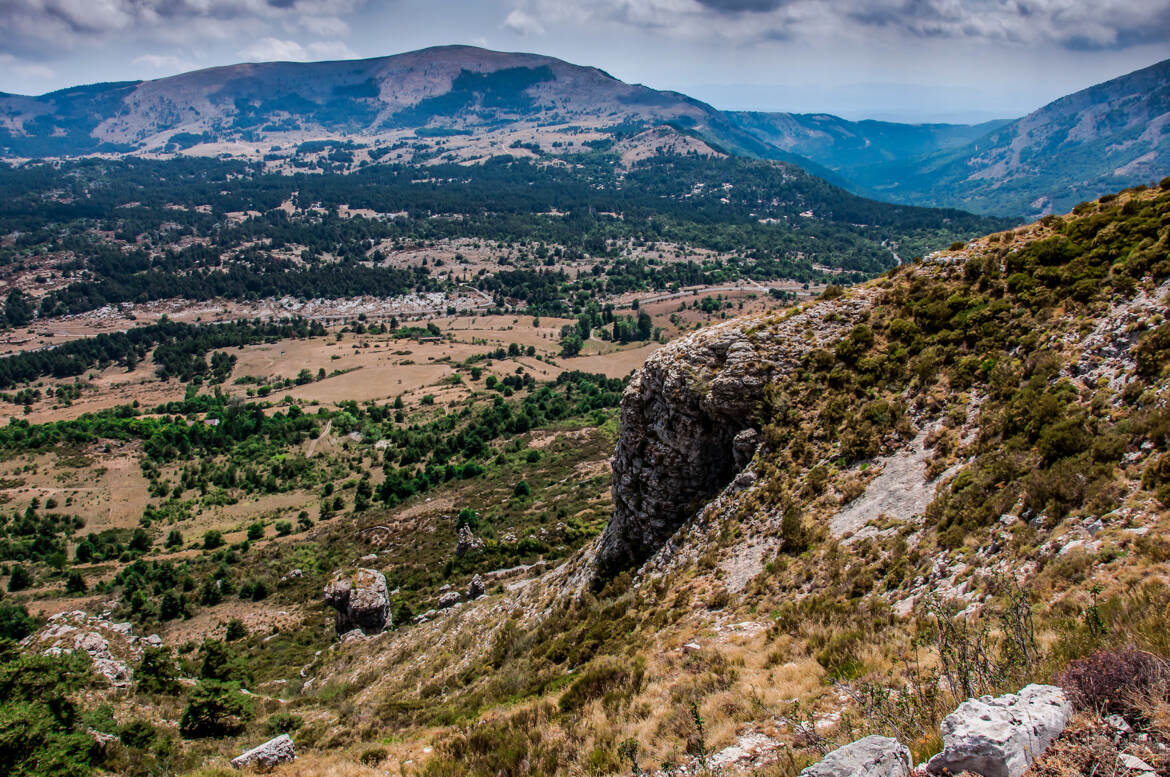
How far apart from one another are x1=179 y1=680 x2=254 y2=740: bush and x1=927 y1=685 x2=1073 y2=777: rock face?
97.1 feet

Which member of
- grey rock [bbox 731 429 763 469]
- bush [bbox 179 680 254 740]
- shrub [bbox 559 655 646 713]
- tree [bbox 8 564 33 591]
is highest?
grey rock [bbox 731 429 763 469]

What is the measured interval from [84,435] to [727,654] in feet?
484

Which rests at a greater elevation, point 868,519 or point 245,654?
point 868,519

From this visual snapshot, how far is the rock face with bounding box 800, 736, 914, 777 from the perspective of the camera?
7.22 m

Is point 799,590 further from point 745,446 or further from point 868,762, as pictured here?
point 868,762

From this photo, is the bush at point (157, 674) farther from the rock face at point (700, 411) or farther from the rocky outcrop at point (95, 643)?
the rock face at point (700, 411)

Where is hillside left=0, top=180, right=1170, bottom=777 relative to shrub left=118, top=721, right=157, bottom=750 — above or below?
above

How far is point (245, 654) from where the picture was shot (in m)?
43.2

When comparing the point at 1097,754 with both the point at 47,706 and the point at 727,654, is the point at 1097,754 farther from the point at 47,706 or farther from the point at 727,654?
the point at 47,706

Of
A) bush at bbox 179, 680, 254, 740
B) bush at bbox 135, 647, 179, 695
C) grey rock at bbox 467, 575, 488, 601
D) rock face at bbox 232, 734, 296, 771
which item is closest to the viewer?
rock face at bbox 232, 734, 296, 771

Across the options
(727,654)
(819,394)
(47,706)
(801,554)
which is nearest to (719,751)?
(727,654)

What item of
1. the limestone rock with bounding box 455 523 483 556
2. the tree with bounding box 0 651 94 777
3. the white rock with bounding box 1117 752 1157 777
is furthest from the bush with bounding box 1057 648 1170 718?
the limestone rock with bounding box 455 523 483 556

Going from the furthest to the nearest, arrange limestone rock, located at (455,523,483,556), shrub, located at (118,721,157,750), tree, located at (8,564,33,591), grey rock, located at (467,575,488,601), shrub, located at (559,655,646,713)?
1. tree, located at (8,564,33,591)
2. limestone rock, located at (455,523,483,556)
3. grey rock, located at (467,575,488,601)
4. shrub, located at (118,721,157,750)
5. shrub, located at (559,655,646,713)

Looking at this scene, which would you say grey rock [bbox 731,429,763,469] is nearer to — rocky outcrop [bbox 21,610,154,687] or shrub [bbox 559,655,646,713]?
shrub [bbox 559,655,646,713]
